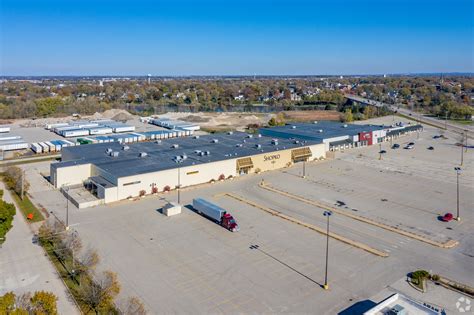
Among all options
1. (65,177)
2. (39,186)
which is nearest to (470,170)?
(65,177)

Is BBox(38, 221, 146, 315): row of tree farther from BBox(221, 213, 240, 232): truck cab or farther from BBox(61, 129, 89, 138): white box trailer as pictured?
BBox(61, 129, 89, 138): white box trailer

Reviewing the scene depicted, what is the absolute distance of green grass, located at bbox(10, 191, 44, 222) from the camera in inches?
974

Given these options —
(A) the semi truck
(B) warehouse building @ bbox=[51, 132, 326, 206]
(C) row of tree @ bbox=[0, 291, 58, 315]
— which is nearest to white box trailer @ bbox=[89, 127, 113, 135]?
(B) warehouse building @ bbox=[51, 132, 326, 206]

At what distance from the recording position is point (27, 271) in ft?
58.1

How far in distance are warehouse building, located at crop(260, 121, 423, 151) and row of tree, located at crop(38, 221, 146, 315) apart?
31646mm

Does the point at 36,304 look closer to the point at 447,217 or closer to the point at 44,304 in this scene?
the point at 44,304

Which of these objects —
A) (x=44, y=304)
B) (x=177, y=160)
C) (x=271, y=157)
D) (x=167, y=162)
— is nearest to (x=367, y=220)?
(x=271, y=157)

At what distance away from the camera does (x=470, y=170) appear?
38.3 metres

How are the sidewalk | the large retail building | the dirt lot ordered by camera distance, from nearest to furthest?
the sidewalk < the large retail building < the dirt lot

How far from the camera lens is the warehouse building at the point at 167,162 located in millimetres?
29094

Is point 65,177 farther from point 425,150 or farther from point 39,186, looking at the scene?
point 425,150

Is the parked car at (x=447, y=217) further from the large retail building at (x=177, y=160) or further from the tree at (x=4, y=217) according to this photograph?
the tree at (x=4, y=217)

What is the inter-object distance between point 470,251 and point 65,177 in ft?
97.4

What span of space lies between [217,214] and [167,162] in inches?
428
